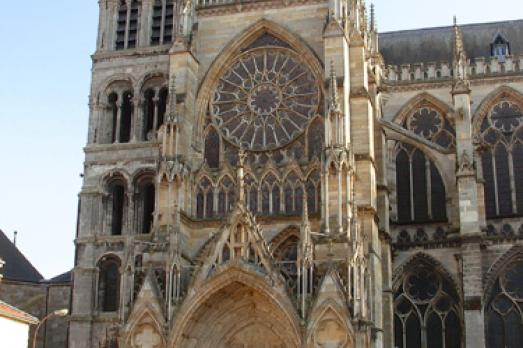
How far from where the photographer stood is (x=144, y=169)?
30.6 metres

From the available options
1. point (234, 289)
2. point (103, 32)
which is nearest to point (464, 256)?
point (234, 289)

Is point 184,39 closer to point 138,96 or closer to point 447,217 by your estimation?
point 138,96

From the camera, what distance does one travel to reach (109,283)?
3006 centimetres

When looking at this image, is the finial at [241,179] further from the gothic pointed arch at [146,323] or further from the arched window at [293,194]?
the gothic pointed arch at [146,323]

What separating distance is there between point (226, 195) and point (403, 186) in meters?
8.93

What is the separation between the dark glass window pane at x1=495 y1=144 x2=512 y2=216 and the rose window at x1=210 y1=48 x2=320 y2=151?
8994 mm

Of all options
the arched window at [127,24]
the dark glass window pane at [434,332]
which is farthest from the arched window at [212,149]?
the dark glass window pane at [434,332]

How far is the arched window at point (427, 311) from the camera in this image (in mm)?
29578

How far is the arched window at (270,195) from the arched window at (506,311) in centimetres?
851

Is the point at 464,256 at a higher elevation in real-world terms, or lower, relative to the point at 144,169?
lower

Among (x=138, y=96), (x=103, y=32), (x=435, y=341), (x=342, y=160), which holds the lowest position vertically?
(x=435, y=341)

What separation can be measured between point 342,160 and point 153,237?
20.6 feet

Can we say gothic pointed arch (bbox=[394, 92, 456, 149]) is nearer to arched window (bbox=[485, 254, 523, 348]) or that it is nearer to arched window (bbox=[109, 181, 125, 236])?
arched window (bbox=[485, 254, 523, 348])

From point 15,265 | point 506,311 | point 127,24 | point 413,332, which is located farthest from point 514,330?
point 15,265
